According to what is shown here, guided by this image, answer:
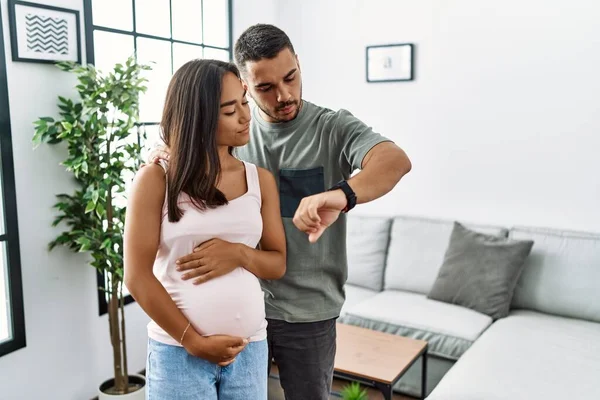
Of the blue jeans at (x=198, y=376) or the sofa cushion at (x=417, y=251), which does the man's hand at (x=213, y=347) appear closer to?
the blue jeans at (x=198, y=376)

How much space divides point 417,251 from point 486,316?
2.01 ft

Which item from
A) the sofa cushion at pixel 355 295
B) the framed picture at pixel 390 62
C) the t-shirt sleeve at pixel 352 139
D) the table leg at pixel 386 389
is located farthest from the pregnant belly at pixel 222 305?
the framed picture at pixel 390 62

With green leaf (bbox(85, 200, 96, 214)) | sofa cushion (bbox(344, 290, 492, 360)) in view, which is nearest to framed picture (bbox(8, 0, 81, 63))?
green leaf (bbox(85, 200, 96, 214))

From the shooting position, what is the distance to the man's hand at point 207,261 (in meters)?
1.21

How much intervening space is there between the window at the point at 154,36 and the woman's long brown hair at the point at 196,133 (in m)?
1.54

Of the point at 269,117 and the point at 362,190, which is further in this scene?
the point at 269,117

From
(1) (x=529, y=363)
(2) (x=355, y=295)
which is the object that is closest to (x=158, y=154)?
(1) (x=529, y=363)

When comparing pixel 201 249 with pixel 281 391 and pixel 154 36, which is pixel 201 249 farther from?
pixel 154 36

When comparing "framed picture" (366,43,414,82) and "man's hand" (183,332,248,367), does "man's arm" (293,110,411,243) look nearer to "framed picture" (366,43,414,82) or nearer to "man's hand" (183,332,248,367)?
"man's hand" (183,332,248,367)

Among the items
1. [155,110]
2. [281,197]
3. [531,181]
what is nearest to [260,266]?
[281,197]

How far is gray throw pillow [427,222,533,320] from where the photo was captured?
3.07m

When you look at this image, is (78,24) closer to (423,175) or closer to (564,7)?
(423,175)

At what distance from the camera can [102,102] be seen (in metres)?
2.56

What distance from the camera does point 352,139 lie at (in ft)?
4.75
